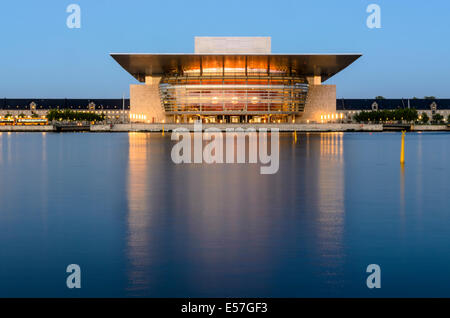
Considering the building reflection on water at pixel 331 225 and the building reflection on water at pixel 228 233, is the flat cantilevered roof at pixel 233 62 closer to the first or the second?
the building reflection on water at pixel 331 225

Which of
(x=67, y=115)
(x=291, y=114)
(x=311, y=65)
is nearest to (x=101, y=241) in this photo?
(x=311, y=65)

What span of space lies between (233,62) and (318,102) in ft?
70.9

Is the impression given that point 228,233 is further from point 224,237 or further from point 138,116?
point 138,116

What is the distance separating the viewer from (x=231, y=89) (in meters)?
99.1

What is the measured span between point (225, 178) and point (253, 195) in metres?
3.97

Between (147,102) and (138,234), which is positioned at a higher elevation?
(147,102)

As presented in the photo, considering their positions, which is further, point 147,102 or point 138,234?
point 147,102

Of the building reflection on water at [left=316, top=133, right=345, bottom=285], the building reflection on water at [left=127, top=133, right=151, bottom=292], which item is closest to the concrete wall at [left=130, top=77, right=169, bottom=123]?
the building reflection on water at [left=316, top=133, right=345, bottom=285]

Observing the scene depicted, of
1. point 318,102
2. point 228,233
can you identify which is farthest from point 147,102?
point 228,233

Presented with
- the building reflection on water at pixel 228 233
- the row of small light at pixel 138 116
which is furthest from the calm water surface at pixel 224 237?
the row of small light at pixel 138 116

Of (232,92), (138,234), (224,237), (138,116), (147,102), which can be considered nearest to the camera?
(224,237)

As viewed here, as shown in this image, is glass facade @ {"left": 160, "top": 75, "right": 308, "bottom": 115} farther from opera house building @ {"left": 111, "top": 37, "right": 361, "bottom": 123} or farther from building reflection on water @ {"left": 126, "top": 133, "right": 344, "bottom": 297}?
building reflection on water @ {"left": 126, "top": 133, "right": 344, "bottom": 297}

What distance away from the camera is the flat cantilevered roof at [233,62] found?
80.9m
